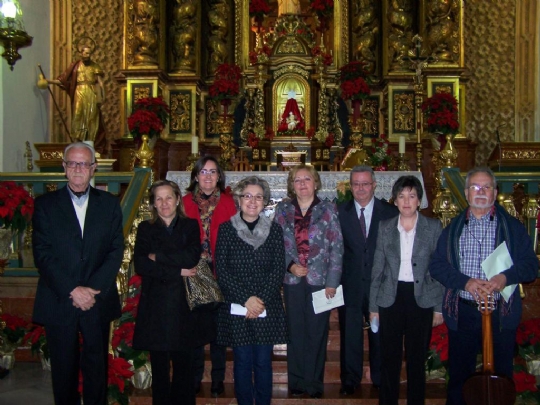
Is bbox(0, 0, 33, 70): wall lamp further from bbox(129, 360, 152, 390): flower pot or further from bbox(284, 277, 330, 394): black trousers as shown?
bbox(284, 277, 330, 394): black trousers

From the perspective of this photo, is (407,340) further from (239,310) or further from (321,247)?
(239,310)

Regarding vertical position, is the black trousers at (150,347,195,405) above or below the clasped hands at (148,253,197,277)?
below

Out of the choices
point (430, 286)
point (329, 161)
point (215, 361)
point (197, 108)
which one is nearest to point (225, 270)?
point (215, 361)

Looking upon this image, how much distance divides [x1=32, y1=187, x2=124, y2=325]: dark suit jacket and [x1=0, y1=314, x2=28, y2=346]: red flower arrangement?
91.0 inches

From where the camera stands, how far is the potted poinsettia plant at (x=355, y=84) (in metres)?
10.3

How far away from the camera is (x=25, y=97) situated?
10781 mm

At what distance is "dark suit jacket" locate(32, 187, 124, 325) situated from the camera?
413 cm

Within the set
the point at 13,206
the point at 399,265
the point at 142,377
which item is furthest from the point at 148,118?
the point at 399,265

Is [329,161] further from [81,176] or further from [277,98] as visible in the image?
[81,176]

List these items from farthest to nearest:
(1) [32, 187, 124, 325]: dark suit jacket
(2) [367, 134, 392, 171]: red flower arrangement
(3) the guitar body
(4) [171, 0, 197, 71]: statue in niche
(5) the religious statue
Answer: (4) [171, 0, 197, 71]: statue in niche → (5) the religious statue → (2) [367, 134, 392, 171]: red flower arrangement → (1) [32, 187, 124, 325]: dark suit jacket → (3) the guitar body

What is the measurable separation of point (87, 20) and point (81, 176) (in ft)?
28.6

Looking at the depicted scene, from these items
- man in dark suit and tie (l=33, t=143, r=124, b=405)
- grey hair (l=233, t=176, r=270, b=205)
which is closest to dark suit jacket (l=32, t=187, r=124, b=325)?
man in dark suit and tie (l=33, t=143, r=124, b=405)

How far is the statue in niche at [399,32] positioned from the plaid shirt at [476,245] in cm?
782

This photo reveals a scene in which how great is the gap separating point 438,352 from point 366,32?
7.82m
